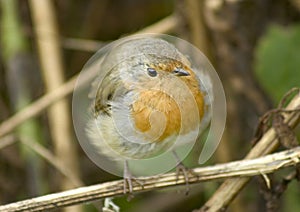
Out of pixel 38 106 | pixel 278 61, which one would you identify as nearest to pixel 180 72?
pixel 278 61

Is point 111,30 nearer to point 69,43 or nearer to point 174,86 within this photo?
point 69,43

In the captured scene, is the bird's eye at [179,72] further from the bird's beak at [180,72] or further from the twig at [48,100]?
the twig at [48,100]

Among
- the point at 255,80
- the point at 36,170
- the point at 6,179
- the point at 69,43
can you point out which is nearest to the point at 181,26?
the point at 255,80

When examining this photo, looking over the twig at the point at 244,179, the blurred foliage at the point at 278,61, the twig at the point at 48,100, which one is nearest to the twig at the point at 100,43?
the twig at the point at 48,100

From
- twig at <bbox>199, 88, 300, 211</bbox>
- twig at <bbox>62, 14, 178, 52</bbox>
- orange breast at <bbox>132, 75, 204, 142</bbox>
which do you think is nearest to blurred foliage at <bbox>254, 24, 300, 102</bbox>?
twig at <bbox>62, 14, 178, 52</bbox>

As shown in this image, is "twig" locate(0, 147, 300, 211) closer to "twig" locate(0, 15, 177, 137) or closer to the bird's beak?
the bird's beak
